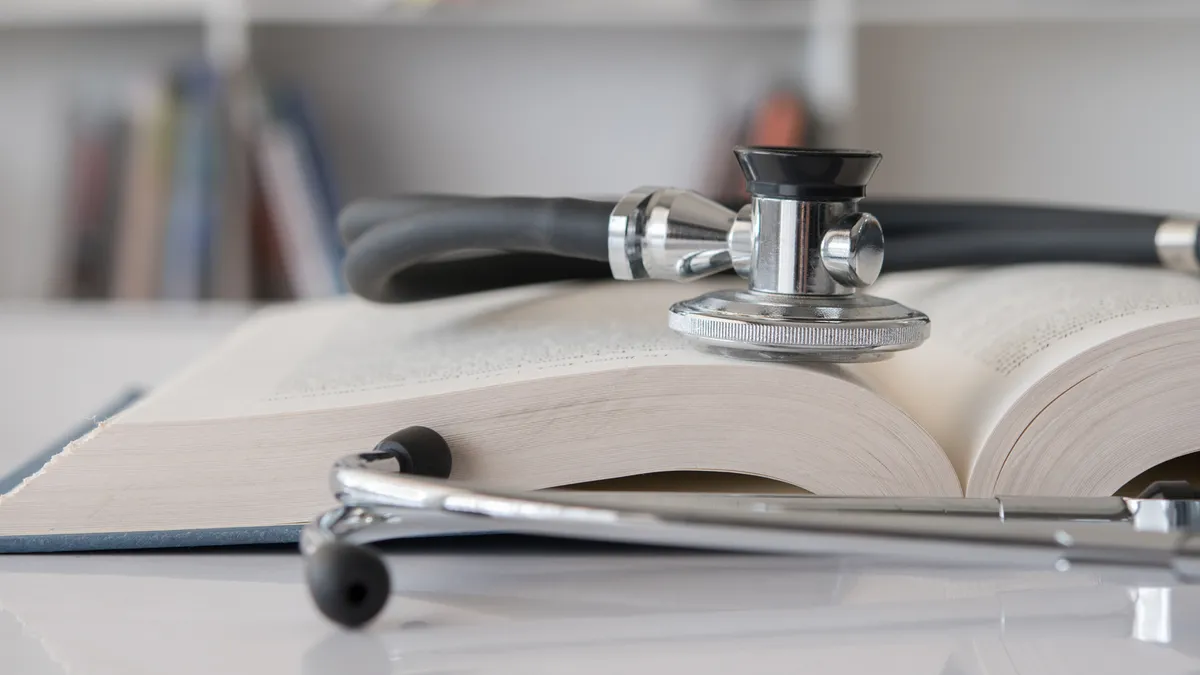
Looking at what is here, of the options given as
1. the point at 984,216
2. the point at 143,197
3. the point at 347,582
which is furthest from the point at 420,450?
the point at 143,197

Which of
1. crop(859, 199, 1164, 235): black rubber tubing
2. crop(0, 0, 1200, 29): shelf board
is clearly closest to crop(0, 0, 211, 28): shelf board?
crop(0, 0, 1200, 29): shelf board

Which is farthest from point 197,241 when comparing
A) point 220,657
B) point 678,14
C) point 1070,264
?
point 220,657

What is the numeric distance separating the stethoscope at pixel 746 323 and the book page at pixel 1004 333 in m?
0.05

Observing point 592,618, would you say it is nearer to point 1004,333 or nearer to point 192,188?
point 1004,333

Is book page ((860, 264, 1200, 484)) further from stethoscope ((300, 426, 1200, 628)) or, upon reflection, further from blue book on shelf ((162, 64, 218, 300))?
blue book on shelf ((162, 64, 218, 300))

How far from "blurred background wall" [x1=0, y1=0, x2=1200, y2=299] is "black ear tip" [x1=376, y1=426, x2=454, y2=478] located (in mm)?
1841

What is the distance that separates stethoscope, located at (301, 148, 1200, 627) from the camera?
1.27 feet

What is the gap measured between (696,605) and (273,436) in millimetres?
200

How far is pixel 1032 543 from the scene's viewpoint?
0.39 meters

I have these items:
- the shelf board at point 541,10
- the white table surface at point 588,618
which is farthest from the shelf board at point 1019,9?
the white table surface at point 588,618

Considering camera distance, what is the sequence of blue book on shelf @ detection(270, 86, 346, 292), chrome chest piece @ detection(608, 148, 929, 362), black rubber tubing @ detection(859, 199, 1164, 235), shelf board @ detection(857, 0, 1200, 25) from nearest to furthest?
chrome chest piece @ detection(608, 148, 929, 362) → black rubber tubing @ detection(859, 199, 1164, 235) → shelf board @ detection(857, 0, 1200, 25) → blue book on shelf @ detection(270, 86, 346, 292)

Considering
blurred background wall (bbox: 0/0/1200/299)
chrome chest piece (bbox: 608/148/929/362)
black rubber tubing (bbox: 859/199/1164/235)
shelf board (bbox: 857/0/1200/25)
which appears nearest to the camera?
chrome chest piece (bbox: 608/148/929/362)

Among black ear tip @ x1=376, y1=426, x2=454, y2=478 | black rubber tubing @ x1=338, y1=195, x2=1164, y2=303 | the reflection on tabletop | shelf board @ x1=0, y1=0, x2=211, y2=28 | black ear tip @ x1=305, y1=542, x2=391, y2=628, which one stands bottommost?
the reflection on tabletop

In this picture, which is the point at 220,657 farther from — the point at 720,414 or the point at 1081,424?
the point at 1081,424
